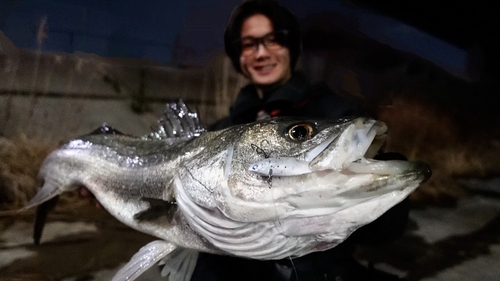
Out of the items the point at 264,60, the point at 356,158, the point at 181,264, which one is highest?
the point at 264,60

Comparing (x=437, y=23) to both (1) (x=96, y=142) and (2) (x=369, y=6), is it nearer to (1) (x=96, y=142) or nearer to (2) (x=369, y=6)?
(2) (x=369, y=6)

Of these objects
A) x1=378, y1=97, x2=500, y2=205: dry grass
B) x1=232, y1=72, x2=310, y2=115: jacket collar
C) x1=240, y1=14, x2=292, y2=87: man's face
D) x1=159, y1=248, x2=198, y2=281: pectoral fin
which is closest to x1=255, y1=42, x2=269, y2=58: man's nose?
x1=240, y1=14, x2=292, y2=87: man's face

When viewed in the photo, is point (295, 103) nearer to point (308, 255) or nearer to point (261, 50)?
point (261, 50)

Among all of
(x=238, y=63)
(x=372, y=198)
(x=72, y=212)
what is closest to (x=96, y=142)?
(x=72, y=212)

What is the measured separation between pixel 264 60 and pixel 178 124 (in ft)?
1.31

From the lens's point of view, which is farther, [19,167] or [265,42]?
[19,167]

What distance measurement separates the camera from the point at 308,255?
0.98m

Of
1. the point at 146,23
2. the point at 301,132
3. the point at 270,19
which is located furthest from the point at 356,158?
the point at 146,23

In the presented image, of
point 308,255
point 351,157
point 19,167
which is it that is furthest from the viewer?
point 19,167

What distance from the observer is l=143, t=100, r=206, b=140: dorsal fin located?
A: 1.00 meters

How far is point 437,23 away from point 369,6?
0.26 meters

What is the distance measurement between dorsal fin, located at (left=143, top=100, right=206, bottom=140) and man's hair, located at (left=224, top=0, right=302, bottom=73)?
1.08ft

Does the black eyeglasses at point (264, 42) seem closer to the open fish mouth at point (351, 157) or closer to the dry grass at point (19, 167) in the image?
the open fish mouth at point (351, 157)

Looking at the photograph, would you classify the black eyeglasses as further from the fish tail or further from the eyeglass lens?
the fish tail
